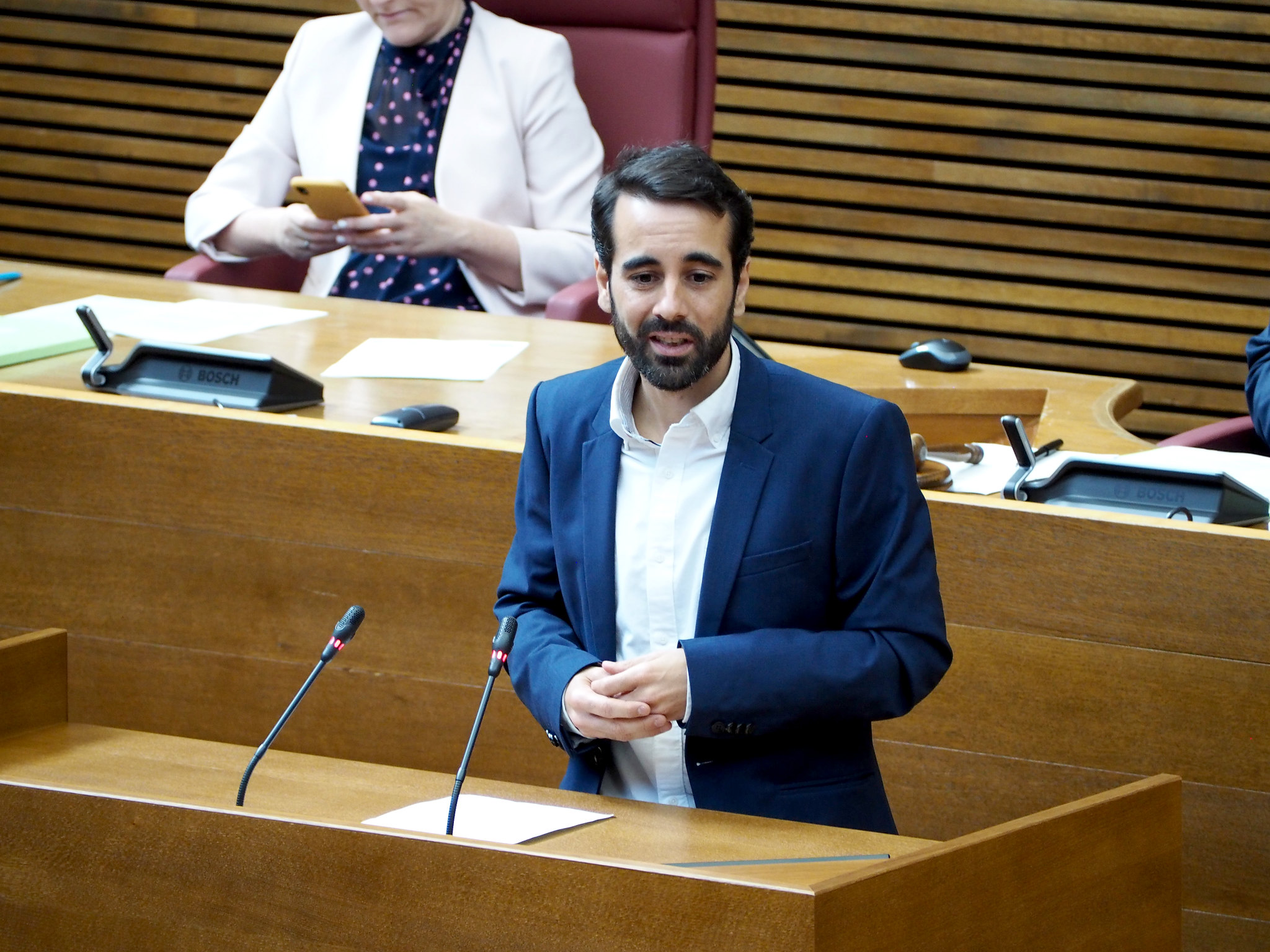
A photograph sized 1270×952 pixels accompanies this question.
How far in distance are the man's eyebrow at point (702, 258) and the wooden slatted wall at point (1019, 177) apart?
3210 mm

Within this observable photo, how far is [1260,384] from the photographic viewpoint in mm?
2400

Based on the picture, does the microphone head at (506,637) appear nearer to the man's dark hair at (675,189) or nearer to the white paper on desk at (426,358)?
the man's dark hair at (675,189)

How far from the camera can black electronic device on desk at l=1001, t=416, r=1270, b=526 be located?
65.4 inches

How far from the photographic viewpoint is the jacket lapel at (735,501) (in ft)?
4.51

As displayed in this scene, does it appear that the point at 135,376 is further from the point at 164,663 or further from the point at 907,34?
the point at 907,34

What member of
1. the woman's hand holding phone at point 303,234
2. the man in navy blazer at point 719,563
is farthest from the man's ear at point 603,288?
the woman's hand holding phone at point 303,234

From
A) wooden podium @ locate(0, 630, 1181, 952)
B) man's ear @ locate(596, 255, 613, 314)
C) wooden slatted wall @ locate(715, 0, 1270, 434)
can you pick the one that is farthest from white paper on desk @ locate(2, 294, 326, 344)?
wooden slatted wall @ locate(715, 0, 1270, 434)

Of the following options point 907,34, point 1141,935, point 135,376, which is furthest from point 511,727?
point 907,34

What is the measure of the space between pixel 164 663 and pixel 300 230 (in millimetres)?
1151

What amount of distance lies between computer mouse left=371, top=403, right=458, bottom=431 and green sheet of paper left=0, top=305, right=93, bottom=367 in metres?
0.69

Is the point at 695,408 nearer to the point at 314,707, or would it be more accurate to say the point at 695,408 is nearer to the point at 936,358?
the point at 314,707

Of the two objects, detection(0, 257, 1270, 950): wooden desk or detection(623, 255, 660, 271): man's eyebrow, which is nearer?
detection(623, 255, 660, 271): man's eyebrow

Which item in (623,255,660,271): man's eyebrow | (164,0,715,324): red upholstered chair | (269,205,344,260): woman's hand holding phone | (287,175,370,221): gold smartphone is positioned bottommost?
(269,205,344,260): woman's hand holding phone

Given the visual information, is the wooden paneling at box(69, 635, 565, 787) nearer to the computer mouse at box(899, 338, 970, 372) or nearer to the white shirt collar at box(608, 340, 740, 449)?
the white shirt collar at box(608, 340, 740, 449)
